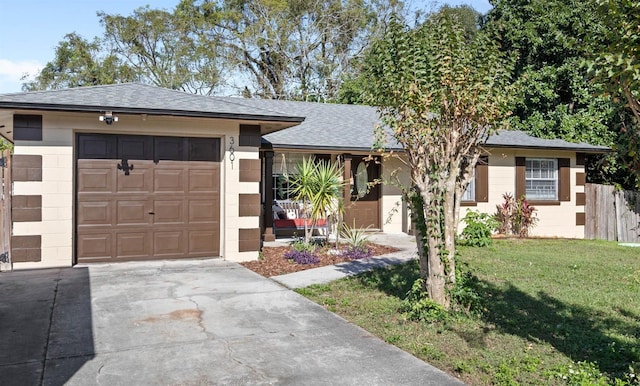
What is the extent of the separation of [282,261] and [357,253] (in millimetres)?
1690

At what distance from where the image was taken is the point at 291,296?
712 cm

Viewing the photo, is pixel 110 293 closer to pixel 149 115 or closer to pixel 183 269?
pixel 183 269

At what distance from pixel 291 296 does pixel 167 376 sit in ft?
10.1

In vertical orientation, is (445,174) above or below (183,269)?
above

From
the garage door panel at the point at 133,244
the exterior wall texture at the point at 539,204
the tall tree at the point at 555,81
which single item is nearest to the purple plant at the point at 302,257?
the garage door panel at the point at 133,244

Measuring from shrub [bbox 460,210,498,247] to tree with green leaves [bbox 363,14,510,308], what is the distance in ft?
22.2

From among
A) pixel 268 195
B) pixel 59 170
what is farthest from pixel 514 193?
pixel 59 170

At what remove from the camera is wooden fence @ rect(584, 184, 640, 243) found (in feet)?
52.2

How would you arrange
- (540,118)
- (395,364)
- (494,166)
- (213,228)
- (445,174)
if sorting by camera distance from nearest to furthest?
(395,364) < (445,174) < (213,228) < (494,166) < (540,118)

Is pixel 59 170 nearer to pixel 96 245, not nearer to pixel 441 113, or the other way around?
pixel 96 245

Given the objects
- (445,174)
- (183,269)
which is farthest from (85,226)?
(445,174)

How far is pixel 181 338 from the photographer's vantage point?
16.9ft

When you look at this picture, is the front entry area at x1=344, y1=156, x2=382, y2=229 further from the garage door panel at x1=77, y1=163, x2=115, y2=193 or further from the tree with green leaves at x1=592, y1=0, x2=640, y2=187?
the tree with green leaves at x1=592, y1=0, x2=640, y2=187

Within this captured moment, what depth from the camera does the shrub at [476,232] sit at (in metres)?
12.5
